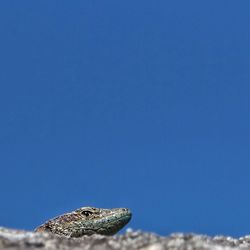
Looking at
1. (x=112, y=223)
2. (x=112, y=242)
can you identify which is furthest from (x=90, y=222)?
(x=112, y=242)

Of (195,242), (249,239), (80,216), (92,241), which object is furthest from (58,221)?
(195,242)

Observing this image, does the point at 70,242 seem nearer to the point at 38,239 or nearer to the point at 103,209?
the point at 38,239

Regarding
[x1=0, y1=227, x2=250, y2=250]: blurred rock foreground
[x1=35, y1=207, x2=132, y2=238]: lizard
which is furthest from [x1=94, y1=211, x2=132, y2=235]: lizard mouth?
[x1=0, y1=227, x2=250, y2=250]: blurred rock foreground

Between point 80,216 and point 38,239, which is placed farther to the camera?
point 80,216

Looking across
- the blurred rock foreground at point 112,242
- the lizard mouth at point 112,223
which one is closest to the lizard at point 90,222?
the lizard mouth at point 112,223

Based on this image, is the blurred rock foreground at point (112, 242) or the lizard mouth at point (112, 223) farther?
the lizard mouth at point (112, 223)

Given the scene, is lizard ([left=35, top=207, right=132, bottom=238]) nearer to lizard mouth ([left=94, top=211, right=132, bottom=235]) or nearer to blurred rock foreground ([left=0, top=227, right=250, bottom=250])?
lizard mouth ([left=94, top=211, right=132, bottom=235])

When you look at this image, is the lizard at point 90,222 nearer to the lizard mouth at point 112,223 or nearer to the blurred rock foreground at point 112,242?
the lizard mouth at point 112,223

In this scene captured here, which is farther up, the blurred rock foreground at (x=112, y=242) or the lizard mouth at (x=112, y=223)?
the lizard mouth at (x=112, y=223)
